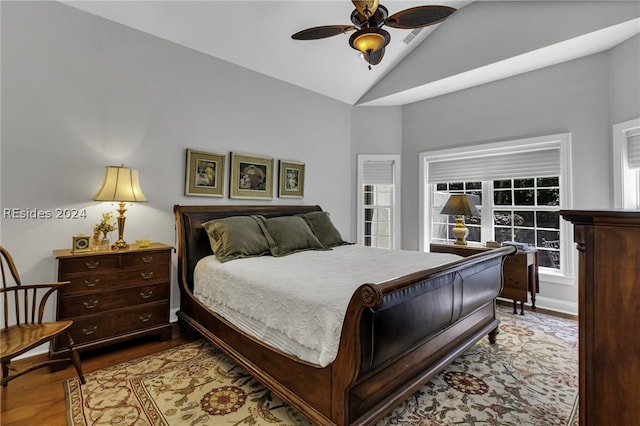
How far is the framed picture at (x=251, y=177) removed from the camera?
12.1 feet

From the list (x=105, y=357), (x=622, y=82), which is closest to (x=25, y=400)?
(x=105, y=357)

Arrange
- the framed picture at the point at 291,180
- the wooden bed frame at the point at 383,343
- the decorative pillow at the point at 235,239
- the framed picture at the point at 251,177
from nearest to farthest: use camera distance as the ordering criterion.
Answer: the wooden bed frame at the point at 383,343 < the decorative pillow at the point at 235,239 < the framed picture at the point at 251,177 < the framed picture at the point at 291,180

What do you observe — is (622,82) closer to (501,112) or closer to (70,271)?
(501,112)

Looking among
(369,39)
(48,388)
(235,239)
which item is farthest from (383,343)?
(48,388)

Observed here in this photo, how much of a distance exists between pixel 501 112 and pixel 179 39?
418 cm

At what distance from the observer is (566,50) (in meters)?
3.29

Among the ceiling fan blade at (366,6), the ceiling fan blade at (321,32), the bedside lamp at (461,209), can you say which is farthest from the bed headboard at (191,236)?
the bedside lamp at (461,209)

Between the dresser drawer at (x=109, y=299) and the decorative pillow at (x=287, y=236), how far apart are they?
109cm

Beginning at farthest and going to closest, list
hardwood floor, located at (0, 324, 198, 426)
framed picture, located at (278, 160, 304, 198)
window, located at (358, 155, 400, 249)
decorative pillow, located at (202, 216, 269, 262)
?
1. window, located at (358, 155, 400, 249)
2. framed picture, located at (278, 160, 304, 198)
3. decorative pillow, located at (202, 216, 269, 262)
4. hardwood floor, located at (0, 324, 198, 426)

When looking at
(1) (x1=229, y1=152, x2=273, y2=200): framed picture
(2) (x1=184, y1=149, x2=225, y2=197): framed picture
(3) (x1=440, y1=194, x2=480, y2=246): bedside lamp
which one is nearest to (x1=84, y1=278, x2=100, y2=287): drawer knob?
(2) (x1=184, y1=149, x2=225, y2=197): framed picture

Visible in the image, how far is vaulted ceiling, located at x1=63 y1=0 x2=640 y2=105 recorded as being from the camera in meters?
2.94

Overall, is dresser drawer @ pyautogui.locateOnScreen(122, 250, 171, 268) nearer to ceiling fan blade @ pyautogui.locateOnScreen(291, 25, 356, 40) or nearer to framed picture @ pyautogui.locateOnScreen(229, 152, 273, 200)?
framed picture @ pyautogui.locateOnScreen(229, 152, 273, 200)

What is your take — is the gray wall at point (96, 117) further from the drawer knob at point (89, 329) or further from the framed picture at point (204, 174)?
the drawer knob at point (89, 329)

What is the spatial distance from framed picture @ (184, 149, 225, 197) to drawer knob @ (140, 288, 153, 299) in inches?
44.2
